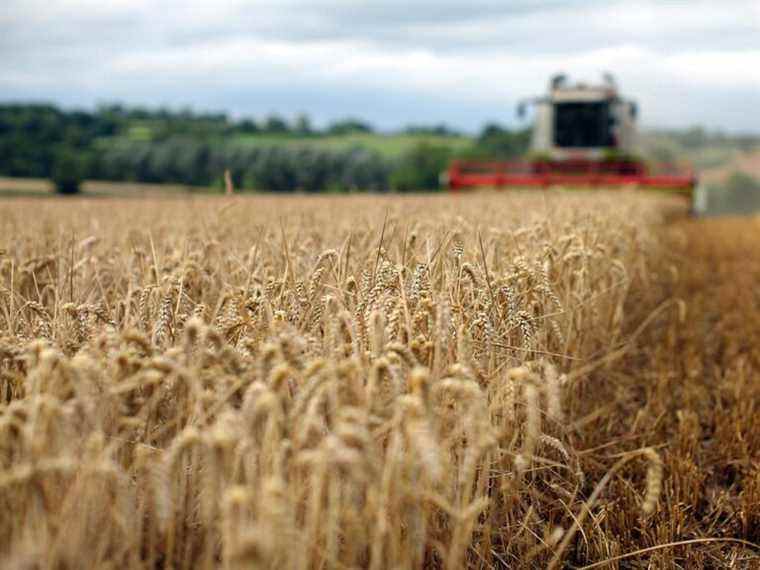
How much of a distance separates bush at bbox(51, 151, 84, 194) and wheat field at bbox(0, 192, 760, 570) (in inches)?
1452

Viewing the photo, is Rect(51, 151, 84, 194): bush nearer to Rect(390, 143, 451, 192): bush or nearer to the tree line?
the tree line

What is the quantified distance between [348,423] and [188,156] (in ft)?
170

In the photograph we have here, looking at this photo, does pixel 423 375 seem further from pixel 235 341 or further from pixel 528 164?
pixel 528 164

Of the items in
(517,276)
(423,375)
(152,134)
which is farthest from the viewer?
(152,134)

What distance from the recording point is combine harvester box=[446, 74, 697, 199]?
20844mm

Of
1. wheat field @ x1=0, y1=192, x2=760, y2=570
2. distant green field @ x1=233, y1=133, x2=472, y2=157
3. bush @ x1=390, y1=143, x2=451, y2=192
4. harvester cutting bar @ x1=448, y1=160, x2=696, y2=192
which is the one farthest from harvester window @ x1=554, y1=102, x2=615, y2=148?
distant green field @ x1=233, y1=133, x2=472, y2=157

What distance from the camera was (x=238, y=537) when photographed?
4.53 ft

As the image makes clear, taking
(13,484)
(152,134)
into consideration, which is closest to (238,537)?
(13,484)

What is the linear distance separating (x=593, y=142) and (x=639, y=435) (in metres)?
21.2

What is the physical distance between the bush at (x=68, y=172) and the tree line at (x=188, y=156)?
5 centimetres

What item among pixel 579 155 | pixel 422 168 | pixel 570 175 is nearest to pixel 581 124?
pixel 579 155

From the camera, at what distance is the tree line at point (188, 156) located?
156 ft

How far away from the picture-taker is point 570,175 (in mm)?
21688

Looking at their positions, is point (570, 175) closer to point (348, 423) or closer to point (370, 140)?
point (348, 423)
